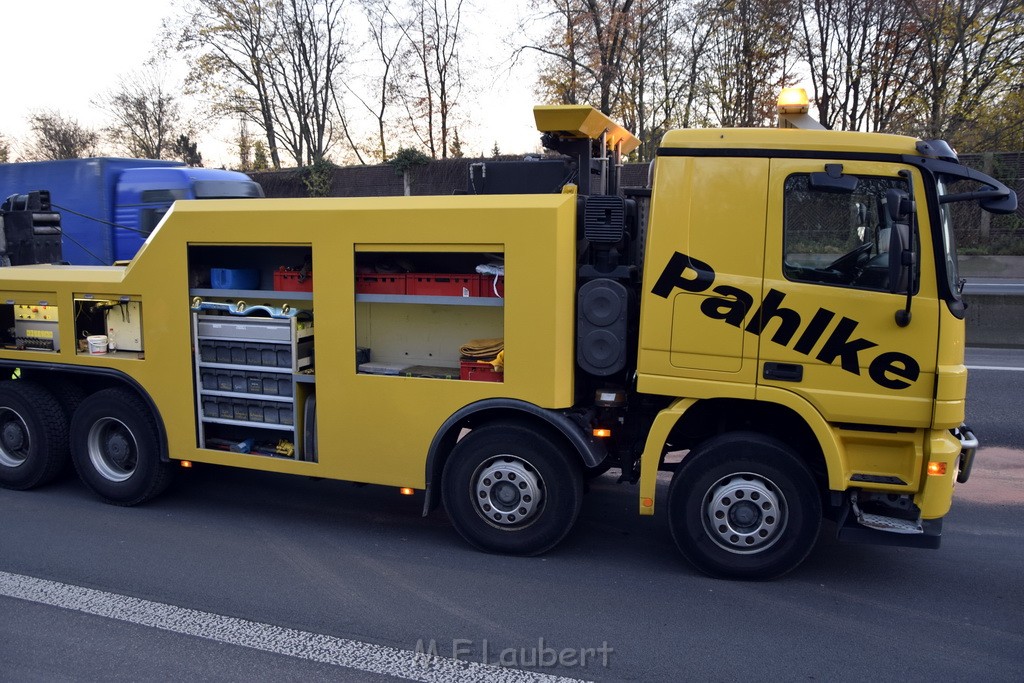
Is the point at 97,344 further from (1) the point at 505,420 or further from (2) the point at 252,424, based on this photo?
(1) the point at 505,420

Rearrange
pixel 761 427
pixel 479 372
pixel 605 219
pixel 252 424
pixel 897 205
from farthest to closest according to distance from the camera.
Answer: pixel 252 424
pixel 479 372
pixel 761 427
pixel 605 219
pixel 897 205

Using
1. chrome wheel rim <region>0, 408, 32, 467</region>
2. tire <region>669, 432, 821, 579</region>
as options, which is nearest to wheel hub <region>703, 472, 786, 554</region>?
tire <region>669, 432, 821, 579</region>

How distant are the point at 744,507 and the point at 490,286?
79.1 inches

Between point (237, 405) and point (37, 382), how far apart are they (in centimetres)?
205

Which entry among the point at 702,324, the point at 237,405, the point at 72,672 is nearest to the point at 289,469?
the point at 237,405

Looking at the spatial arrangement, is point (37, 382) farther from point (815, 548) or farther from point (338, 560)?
point (815, 548)

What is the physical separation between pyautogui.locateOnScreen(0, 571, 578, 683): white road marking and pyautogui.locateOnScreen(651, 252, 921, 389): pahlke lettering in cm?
216

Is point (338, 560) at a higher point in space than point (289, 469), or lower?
lower

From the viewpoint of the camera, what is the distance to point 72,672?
3883 millimetres

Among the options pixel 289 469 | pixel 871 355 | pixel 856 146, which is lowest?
pixel 289 469

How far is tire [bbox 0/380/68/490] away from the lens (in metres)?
6.50

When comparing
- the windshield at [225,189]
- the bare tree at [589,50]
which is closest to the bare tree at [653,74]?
the bare tree at [589,50]

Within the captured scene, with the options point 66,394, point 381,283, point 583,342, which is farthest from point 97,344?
point 583,342

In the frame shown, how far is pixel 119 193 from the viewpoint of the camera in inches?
622
